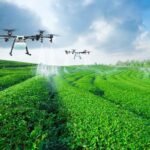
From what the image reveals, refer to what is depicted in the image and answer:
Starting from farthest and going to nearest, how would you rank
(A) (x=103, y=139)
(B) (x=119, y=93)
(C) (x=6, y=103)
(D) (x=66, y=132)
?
(B) (x=119, y=93)
(C) (x=6, y=103)
(D) (x=66, y=132)
(A) (x=103, y=139)

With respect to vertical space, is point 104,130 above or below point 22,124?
above

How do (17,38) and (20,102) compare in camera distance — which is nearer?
(17,38)

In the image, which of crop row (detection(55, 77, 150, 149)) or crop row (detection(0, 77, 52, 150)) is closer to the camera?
crop row (detection(55, 77, 150, 149))

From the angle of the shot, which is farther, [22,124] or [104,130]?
[22,124]

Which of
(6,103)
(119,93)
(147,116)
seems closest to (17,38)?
(6,103)

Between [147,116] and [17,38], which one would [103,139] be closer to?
[17,38]

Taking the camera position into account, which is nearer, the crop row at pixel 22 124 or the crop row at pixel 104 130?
the crop row at pixel 104 130

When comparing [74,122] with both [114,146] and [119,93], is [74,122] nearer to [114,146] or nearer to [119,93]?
[114,146]

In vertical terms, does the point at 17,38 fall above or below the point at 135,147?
above

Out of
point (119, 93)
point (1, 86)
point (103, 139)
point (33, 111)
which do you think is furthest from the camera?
point (1, 86)
